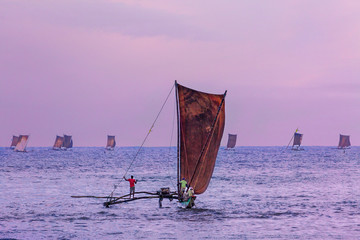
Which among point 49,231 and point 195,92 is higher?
point 195,92

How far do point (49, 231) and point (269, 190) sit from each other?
118 ft

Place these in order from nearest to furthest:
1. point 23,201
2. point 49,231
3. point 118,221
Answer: point 49,231, point 118,221, point 23,201

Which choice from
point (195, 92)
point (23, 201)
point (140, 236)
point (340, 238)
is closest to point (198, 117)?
point (195, 92)

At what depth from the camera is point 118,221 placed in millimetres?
37719

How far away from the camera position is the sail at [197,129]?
39.4m

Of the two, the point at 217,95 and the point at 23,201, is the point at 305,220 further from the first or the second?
the point at 23,201

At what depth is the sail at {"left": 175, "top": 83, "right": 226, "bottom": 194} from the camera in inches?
1550

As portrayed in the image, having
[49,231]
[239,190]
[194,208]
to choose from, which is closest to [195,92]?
[194,208]

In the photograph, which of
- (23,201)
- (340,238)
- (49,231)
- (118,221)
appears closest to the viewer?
(340,238)

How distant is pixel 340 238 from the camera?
30.8 meters

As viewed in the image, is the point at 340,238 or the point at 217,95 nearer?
the point at 340,238

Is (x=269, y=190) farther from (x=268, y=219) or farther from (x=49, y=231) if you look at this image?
(x=49, y=231)

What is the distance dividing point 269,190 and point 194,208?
2202 centimetres

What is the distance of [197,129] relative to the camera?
39625 mm
